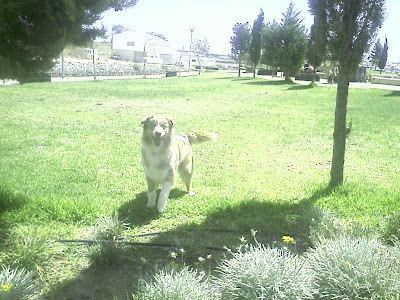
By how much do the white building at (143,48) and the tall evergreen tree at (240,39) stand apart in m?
11.1

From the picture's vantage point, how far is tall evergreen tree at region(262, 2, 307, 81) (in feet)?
104

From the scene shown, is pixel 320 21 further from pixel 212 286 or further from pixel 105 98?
pixel 105 98

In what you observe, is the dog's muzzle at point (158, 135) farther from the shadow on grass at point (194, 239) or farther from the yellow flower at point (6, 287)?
the yellow flower at point (6, 287)

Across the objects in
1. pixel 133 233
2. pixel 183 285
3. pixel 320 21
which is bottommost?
pixel 133 233

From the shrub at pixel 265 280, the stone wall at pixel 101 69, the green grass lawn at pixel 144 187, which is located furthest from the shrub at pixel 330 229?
the stone wall at pixel 101 69

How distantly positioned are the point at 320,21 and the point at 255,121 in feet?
25.8

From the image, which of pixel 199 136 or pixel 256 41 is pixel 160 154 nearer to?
pixel 199 136

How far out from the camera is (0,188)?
575cm

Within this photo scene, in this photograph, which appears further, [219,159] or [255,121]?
[255,121]

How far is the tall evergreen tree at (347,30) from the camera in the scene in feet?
18.2

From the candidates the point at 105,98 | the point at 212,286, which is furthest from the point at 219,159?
the point at 105,98

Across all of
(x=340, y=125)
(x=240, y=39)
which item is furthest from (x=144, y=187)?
(x=240, y=39)

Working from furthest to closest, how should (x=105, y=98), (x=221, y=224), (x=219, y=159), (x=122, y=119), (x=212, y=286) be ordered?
(x=105, y=98) → (x=122, y=119) → (x=219, y=159) → (x=221, y=224) → (x=212, y=286)

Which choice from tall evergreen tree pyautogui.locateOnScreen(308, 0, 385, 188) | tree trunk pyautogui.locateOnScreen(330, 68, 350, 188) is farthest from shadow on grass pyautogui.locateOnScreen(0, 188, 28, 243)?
tall evergreen tree pyautogui.locateOnScreen(308, 0, 385, 188)
